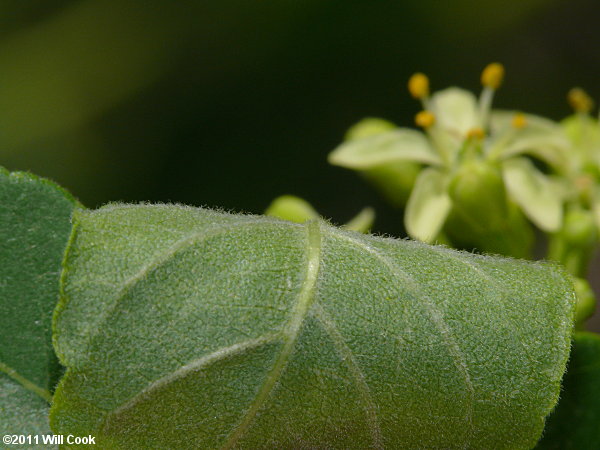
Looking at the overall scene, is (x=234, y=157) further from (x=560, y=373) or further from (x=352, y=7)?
(x=560, y=373)

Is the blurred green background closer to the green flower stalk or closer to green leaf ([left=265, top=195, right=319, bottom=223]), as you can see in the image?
the green flower stalk

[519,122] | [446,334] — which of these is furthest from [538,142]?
[446,334]

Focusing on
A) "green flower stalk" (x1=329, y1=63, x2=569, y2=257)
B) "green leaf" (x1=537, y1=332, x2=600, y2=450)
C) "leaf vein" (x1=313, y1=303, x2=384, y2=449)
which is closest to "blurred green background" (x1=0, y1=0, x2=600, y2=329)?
"green flower stalk" (x1=329, y1=63, x2=569, y2=257)

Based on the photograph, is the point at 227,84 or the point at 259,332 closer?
the point at 259,332

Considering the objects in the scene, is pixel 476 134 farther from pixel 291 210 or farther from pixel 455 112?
pixel 291 210

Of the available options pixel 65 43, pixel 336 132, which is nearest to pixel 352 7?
pixel 336 132

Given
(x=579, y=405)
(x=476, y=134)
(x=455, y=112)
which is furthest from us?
(x=455, y=112)
